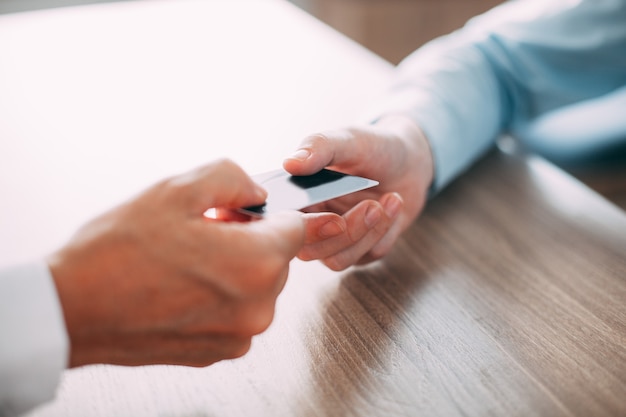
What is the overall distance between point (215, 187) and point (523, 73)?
1.80 feet

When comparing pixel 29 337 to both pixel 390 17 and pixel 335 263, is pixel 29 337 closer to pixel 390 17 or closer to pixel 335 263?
pixel 335 263

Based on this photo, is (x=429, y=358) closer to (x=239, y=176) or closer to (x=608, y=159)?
(x=239, y=176)

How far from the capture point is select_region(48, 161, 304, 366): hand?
1.07 ft

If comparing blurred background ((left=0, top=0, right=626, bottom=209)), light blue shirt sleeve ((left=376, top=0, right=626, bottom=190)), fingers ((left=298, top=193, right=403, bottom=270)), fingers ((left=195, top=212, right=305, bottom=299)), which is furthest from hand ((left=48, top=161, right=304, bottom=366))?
blurred background ((left=0, top=0, right=626, bottom=209))

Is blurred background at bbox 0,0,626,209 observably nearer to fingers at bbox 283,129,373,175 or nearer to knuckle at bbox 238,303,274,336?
fingers at bbox 283,129,373,175

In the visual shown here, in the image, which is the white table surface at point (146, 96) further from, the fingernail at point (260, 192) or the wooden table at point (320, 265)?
the fingernail at point (260, 192)

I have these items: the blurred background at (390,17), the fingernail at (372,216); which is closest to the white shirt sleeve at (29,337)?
the fingernail at (372,216)

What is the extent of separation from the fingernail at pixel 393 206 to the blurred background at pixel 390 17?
1921 millimetres

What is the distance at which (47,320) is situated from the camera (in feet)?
1.07

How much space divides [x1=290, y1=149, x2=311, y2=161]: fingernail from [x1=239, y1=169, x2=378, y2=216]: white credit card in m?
0.01

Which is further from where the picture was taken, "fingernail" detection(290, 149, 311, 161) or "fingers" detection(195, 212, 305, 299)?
"fingernail" detection(290, 149, 311, 161)

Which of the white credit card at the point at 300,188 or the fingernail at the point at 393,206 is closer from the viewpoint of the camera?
the white credit card at the point at 300,188

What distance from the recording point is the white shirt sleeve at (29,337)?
0.33 meters

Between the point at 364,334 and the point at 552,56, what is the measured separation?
1.64 feet
